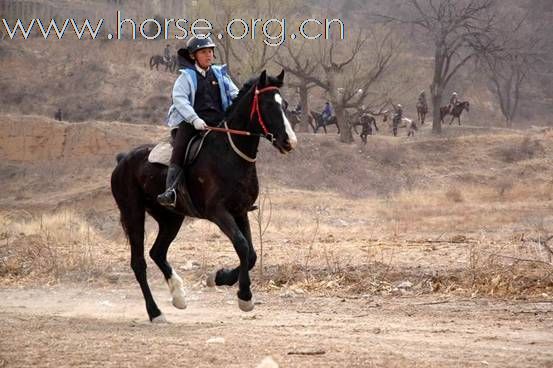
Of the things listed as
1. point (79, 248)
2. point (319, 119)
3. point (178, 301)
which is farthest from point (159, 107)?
point (178, 301)

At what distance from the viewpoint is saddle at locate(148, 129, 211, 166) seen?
9.70m

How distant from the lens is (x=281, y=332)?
8.36m

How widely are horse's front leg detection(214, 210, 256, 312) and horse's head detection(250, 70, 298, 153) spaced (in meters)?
0.90

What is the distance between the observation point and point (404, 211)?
25328 mm

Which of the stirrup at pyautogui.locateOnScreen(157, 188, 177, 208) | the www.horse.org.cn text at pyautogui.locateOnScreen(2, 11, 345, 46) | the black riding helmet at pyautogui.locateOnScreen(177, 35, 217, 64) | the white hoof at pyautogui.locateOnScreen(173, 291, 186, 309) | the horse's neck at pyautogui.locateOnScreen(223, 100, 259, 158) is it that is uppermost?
the www.horse.org.cn text at pyautogui.locateOnScreen(2, 11, 345, 46)

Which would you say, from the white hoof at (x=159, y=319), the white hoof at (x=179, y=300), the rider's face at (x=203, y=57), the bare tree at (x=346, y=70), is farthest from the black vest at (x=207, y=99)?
the bare tree at (x=346, y=70)

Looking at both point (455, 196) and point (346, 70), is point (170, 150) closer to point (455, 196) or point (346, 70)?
point (455, 196)

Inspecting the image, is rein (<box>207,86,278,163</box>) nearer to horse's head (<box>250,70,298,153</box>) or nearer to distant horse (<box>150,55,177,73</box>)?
horse's head (<box>250,70,298,153</box>)

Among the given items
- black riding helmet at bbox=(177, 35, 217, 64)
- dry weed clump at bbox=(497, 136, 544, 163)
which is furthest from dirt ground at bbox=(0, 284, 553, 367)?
dry weed clump at bbox=(497, 136, 544, 163)

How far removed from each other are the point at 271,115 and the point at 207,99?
128 centimetres

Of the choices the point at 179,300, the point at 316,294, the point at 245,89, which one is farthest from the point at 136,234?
the point at 316,294

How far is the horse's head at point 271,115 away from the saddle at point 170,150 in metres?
0.73

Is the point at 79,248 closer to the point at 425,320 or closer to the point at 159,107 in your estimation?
the point at 425,320

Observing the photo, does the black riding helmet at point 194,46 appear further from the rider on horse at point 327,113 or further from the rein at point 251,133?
the rider on horse at point 327,113
